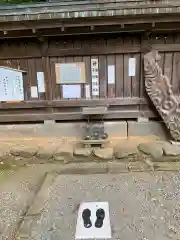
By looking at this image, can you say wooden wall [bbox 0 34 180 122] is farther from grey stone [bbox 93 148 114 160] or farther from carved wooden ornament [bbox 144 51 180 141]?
grey stone [bbox 93 148 114 160]

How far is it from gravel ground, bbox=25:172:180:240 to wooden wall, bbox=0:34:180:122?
1940mm

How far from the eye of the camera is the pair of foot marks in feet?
13.1

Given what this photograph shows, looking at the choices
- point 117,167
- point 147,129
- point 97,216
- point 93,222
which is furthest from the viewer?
point 147,129

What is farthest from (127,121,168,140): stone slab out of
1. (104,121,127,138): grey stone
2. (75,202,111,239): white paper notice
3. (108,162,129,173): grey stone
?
(75,202,111,239): white paper notice

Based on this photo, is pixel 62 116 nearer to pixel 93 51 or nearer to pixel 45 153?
pixel 45 153

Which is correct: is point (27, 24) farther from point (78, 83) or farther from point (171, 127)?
point (171, 127)

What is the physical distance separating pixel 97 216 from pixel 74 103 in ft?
10.9

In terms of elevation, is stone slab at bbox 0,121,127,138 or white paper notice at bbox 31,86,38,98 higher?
white paper notice at bbox 31,86,38,98

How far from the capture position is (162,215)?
4.27 meters

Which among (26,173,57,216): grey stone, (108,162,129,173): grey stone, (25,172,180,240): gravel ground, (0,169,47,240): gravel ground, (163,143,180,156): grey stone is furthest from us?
(163,143,180,156): grey stone

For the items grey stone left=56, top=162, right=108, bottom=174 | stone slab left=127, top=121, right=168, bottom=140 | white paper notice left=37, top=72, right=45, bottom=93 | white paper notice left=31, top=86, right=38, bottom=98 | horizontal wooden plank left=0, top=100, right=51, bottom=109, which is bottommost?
grey stone left=56, top=162, right=108, bottom=174

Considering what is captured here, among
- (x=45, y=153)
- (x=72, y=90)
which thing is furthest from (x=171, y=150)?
(x=45, y=153)

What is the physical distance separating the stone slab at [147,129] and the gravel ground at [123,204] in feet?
4.59

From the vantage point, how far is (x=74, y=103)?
22.0ft
